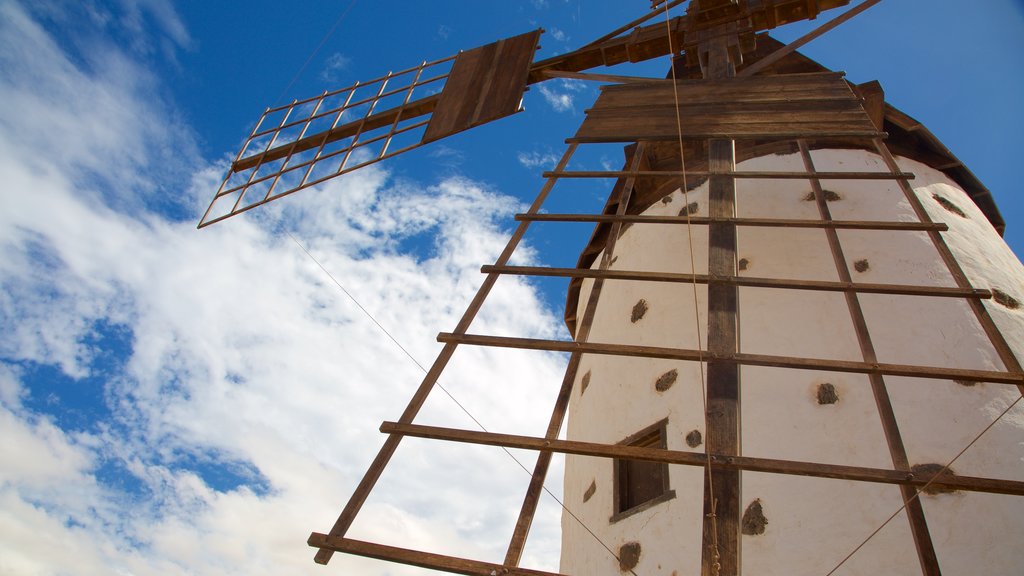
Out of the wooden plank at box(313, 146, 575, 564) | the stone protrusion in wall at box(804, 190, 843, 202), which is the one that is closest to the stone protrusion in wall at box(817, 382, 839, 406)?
the stone protrusion in wall at box(804, 190, 843, 202)

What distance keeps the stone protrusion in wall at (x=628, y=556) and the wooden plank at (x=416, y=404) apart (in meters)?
2.71

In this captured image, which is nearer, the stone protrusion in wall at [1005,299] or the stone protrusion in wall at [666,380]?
the stone protrusion in wall at [1005,299]

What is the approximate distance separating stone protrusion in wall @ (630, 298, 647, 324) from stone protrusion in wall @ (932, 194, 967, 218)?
10.6 ft

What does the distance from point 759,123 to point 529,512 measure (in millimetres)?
3841

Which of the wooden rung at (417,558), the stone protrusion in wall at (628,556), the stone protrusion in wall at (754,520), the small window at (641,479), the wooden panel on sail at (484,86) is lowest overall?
the wooden rung at (417,558)

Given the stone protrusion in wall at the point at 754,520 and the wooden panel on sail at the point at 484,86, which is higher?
the wooden panel on sail at the point at 484,86

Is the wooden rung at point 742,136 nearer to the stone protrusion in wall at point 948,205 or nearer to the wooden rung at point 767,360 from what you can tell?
the wooden rung at point 767,360

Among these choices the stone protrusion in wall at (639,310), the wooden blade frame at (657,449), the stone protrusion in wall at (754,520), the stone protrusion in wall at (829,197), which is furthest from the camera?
the stone protrusion in wall at (639,310)

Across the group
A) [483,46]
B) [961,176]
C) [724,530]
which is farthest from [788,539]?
[483,46]

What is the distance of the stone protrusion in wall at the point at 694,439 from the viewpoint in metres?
5.79

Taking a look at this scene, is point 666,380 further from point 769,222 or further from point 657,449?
point 657,449

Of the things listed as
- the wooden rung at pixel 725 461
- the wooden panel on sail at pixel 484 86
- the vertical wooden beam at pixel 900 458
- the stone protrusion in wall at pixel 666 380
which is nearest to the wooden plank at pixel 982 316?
the vertical wooden beam at pixel 900 458

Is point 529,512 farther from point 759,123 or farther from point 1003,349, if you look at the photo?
point 759,123

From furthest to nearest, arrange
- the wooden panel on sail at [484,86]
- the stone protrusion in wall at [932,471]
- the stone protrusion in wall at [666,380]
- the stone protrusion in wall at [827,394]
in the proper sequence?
the wooden panel on sail at [484,86] < the stone protrusion in wall at [666,380] < the stone protrusion in wall at [827,394] < the stone protrusion in wall at [932,471]
